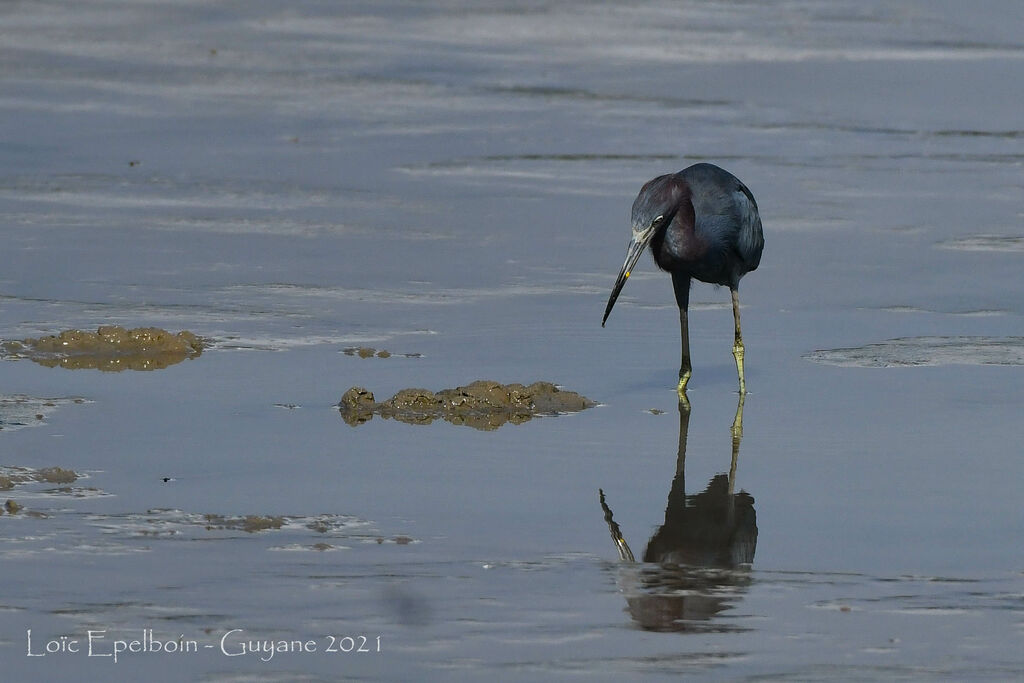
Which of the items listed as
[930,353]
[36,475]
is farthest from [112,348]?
[930,353]

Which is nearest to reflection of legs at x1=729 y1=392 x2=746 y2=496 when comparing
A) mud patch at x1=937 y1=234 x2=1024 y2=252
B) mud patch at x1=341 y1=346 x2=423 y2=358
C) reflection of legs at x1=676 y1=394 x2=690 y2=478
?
reflection of legs at x1=676 y1=394 x2=690 y2=478

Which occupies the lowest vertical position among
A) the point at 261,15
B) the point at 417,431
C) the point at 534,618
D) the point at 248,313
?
the point at 534,618

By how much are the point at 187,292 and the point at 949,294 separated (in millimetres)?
4374

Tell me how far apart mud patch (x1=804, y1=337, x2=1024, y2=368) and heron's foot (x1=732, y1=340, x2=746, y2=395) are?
41 cm

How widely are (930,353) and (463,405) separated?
2.61 m

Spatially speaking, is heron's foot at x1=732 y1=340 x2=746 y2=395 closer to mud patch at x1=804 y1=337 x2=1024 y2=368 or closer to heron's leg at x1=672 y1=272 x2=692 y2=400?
heron's leg at x1=672 y1=272 x2=692 y2=400

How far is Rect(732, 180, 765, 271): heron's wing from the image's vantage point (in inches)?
387

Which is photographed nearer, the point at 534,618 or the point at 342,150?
the point at 534,618

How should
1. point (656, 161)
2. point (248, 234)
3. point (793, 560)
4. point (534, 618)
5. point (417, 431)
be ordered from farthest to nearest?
point (656, 161)
point (248, 234)
point (417, 431)
point (793, 560)
point (534, 618)

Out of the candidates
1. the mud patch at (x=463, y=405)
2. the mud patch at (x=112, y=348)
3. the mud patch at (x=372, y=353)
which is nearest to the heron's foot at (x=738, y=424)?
the mud patch at (x=463, y=405)

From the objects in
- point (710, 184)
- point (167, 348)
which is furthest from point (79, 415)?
point (710, 184)

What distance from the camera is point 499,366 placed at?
31.5ft

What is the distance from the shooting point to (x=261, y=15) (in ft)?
83.6

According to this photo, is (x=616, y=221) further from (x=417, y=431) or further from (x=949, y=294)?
(x=417, y=431)
